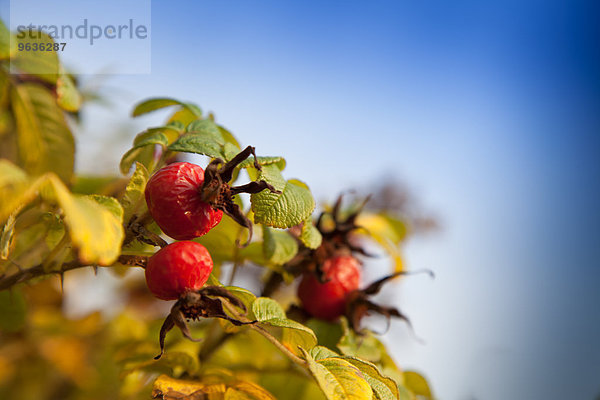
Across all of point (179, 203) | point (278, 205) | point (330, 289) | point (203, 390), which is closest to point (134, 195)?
point (179, 203)

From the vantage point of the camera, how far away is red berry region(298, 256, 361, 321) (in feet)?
2.83

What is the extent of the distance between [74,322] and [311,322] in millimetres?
1032

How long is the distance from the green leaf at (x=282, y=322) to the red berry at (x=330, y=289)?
183 mm

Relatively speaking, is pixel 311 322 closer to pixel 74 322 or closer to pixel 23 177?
pixel 23 177

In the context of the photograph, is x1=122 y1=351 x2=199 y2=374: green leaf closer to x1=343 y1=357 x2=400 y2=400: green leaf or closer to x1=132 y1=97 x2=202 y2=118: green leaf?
x1=343 y1=357 x2=400 y2=400: green leaf

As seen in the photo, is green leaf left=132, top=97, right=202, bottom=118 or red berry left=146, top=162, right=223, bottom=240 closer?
red berry left=146, top=162, right=223, bottom=240

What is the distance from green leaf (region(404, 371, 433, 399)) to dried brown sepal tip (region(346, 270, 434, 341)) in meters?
0.13

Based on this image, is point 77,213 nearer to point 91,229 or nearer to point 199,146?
point 91,229

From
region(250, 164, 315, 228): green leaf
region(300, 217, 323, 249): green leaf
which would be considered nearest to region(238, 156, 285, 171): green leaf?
region(250, 164, 315, 228): green leaf

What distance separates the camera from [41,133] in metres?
0.96

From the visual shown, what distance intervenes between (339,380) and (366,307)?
348 mm

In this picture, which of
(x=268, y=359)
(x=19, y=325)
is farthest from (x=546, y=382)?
(x=19, y=325)

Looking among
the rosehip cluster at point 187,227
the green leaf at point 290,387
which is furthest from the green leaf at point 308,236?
the green leaf at point 290,387

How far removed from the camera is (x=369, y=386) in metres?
0.53
